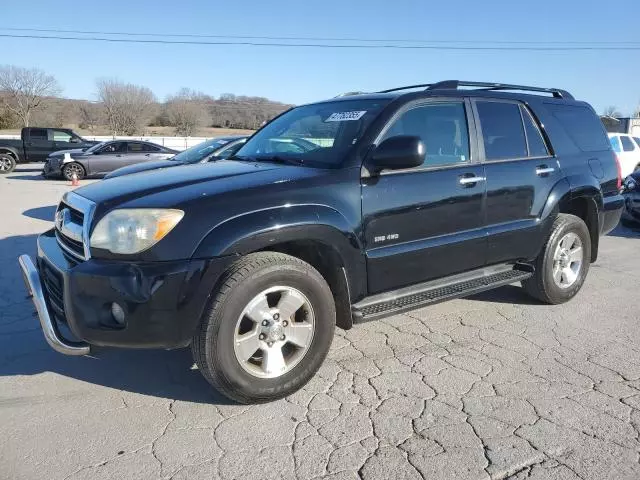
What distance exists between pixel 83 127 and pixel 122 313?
59.7 m

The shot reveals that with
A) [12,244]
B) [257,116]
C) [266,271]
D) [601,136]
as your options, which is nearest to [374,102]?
[266,271]

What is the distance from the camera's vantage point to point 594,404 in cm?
320

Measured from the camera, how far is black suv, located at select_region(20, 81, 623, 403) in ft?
9.66

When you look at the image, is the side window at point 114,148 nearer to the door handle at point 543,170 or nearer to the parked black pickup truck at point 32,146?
the parked black pickup truck at point 32,146

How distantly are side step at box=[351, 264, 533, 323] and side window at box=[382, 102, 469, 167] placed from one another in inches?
34.9

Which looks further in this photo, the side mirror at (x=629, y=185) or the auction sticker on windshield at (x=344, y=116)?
the side mirror at (x=629, y=185)

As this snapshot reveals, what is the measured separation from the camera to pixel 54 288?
3334 mm

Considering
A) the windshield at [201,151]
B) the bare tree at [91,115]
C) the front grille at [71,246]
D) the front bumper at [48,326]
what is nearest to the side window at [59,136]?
the windshield at [201,151]

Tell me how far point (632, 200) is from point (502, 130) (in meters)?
5.72

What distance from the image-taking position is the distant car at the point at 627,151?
15.3m

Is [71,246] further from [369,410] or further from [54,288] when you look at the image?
[369,410]

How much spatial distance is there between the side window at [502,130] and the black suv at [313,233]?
0.6 inches

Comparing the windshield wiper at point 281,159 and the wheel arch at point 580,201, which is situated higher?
the windshield wiper at point 281,159

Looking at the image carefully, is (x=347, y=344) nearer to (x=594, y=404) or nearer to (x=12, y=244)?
(x=594, y=404)
